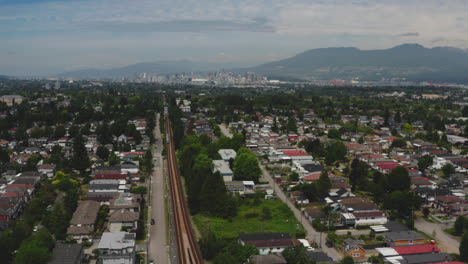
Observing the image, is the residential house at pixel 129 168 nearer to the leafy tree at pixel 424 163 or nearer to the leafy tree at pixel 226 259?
the leafy tree at pixel 226 259

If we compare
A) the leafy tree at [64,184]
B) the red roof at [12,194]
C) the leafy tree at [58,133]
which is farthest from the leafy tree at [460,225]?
the leafy tree at [58,133]

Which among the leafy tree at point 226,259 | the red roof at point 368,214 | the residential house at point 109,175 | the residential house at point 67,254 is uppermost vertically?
the leafy tree at point 226,259

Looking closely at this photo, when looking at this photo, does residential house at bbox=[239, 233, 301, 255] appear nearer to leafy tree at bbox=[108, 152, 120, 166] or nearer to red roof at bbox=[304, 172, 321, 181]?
red roof at bbox=[304, 172, 321, 181]

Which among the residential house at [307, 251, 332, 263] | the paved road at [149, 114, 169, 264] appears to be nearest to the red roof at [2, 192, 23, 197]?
the paved road at [149, 114, 169, 264]

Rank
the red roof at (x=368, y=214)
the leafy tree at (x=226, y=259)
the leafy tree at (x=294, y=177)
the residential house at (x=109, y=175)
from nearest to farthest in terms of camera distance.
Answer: the leafy tree at (x=226, y=259) → the red roof at (x=368, y=214) → the residential house at (x=109, y=175) → the leafy tree at (x=294, y=177)

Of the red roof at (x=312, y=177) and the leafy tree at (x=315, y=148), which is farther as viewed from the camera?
the leafy tree at (x=315, y=148)

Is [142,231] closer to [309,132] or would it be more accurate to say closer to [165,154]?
[165,154]

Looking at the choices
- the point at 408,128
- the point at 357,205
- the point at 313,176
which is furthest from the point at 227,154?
the point at 408,128
